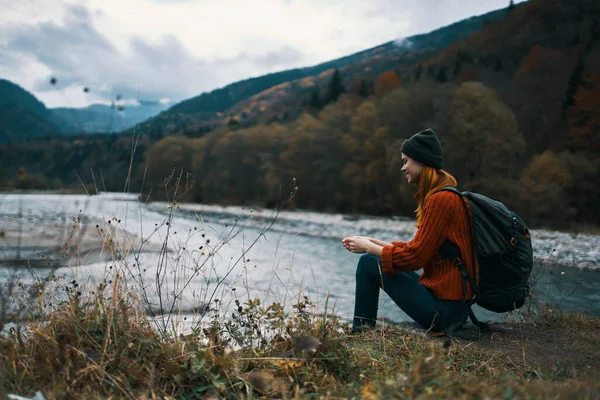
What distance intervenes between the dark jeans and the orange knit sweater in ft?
0.41

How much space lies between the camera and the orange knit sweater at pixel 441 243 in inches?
120

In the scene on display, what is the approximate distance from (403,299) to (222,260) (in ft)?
25.1

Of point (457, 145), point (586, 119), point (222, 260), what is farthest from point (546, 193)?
point (222, 260)

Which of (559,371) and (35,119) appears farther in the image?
(35,119)

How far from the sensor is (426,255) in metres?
3.08

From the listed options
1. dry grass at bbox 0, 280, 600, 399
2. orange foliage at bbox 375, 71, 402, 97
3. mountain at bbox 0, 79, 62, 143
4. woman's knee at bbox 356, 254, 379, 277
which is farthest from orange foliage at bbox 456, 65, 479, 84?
dry grass at bbox 0, 280, 600, 399

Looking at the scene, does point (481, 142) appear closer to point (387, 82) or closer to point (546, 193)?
point (546, 193)

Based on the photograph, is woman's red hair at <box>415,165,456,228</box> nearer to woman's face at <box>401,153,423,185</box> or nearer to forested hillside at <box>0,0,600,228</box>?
woman's face at <box>401,153,423,185</box>

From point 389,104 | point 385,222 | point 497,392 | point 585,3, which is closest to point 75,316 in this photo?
point 497,392

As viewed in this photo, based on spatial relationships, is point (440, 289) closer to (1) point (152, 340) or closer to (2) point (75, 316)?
(1) point (152, 340)

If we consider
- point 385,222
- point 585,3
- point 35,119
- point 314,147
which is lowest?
point 385,222

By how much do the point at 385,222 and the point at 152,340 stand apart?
26949mm

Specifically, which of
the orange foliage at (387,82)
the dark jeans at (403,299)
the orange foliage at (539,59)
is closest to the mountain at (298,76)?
the orange foliage at (387,82)

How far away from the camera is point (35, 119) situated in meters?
5.99
